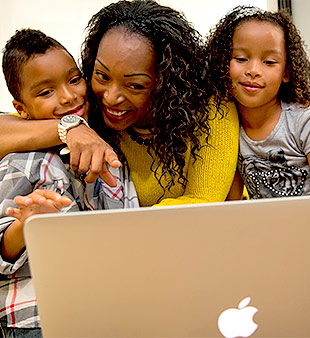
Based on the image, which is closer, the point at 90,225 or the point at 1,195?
the point at 90,225

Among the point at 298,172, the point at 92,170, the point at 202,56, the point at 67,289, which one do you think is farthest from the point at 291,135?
the point at 67,289

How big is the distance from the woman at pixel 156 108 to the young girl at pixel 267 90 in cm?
5

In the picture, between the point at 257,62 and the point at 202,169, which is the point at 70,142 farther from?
the point at 257,62

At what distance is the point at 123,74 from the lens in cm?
101

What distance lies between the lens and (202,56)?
113cm

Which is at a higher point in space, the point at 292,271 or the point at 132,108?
the point at 132,108

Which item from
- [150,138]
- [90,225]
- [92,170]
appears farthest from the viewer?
[150,138]

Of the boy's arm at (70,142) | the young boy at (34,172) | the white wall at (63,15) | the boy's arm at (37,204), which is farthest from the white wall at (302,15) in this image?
→ the boy's arm at (37,204)

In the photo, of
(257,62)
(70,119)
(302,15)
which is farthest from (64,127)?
(302,15)

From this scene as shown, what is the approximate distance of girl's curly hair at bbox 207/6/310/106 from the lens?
1108 millimetres

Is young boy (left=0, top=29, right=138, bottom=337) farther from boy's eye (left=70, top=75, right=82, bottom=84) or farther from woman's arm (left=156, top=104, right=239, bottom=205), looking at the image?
woman's arm (left=156, top=104, right=239, bottom=205)

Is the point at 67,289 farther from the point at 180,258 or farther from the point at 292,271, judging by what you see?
the point at 292,271

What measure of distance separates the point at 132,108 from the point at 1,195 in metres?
0.40

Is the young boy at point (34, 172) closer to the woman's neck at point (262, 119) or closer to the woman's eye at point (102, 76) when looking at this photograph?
the woman's eye at point (102, 76)
